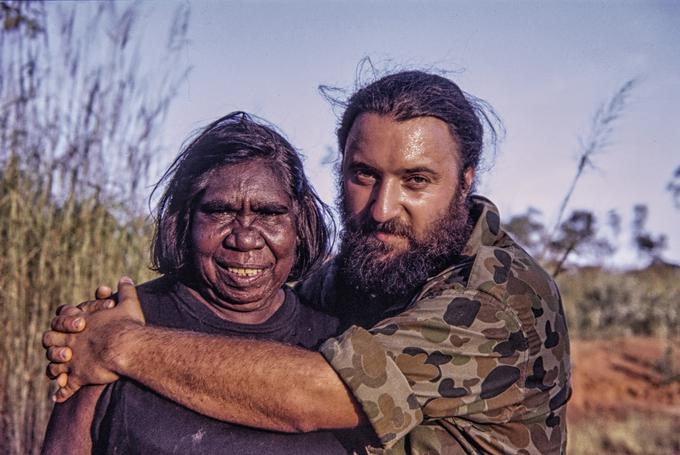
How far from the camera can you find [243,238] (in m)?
2.39

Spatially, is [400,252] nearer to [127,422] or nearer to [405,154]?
[405,154]

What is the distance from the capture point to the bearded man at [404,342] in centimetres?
212

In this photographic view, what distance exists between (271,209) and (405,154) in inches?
25.1

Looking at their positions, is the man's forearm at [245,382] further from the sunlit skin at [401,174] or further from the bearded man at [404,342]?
the sunlit skin at [401,174]

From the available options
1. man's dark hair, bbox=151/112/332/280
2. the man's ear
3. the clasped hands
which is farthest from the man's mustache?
the clasped hands

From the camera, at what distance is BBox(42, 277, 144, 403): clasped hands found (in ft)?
7.16

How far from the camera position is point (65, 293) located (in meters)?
3.82

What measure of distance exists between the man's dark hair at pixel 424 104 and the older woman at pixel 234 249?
1.80 feet

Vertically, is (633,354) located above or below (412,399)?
below

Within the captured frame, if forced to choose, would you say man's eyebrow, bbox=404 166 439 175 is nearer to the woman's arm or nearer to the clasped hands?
the clasped hands

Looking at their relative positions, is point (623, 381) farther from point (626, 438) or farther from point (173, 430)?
point (173, 430)

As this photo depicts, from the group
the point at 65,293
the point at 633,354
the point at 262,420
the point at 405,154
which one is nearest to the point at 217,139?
the point at 405,154

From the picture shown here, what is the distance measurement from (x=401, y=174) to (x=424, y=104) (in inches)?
12.5

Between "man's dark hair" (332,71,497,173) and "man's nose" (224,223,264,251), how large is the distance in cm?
82
